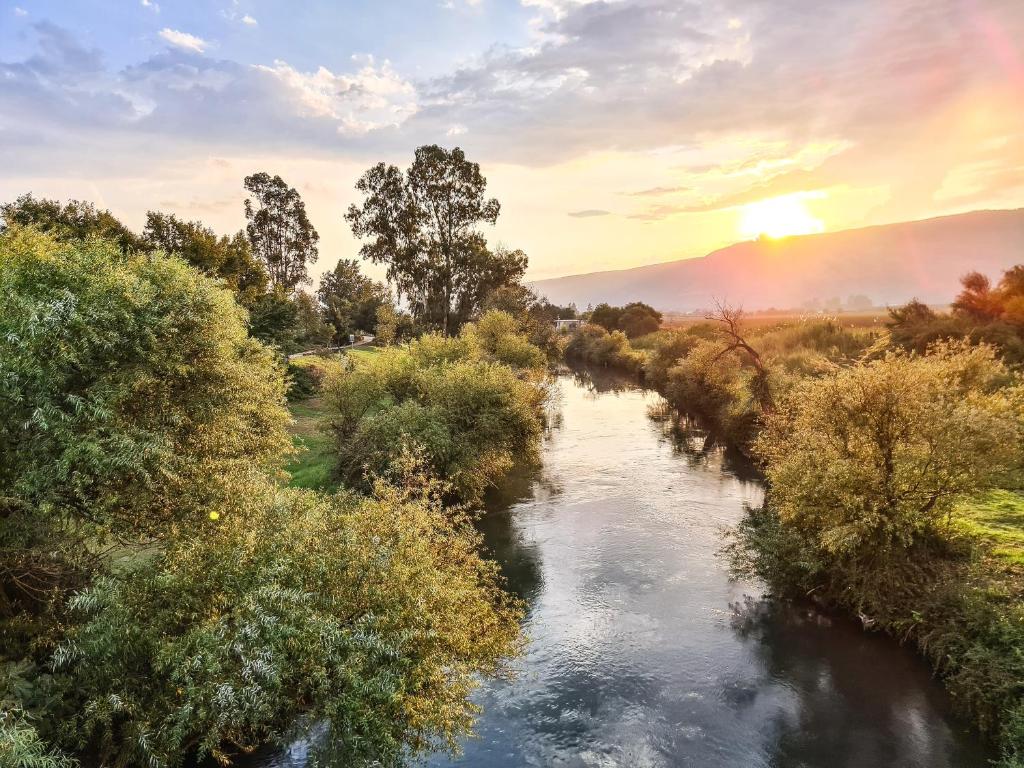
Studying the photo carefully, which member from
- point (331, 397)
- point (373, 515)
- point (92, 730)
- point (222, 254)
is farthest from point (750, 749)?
point (222, 254)

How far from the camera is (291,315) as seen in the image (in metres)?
52.1

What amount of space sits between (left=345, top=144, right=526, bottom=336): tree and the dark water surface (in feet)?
168

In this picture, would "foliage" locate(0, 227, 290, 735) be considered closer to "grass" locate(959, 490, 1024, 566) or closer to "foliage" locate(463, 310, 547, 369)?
"grass" locate(959, 490, 1024, 566)

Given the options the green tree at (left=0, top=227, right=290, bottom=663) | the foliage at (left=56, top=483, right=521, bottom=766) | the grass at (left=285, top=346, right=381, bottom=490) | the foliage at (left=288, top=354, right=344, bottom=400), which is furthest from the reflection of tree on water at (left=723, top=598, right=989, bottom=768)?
the foliage at (left=288, top=354, right=344, bottom=400)

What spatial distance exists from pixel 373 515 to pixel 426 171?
6851cm

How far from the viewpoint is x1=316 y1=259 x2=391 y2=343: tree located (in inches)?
3639

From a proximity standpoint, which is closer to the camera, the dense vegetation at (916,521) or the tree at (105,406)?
the tree at (105,406)

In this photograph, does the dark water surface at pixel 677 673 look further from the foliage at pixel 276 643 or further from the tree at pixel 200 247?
the tree at pixel 200 247

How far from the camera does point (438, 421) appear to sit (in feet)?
106

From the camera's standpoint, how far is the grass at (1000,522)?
65.1 ft

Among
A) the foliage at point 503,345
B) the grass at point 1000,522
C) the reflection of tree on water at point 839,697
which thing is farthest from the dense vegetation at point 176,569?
the foliage at point 503,345

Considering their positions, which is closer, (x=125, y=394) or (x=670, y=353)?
(x=125, y=394)

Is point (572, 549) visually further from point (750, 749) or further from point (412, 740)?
point (412, 740)

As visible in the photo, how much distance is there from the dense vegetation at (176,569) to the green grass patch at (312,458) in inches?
490
